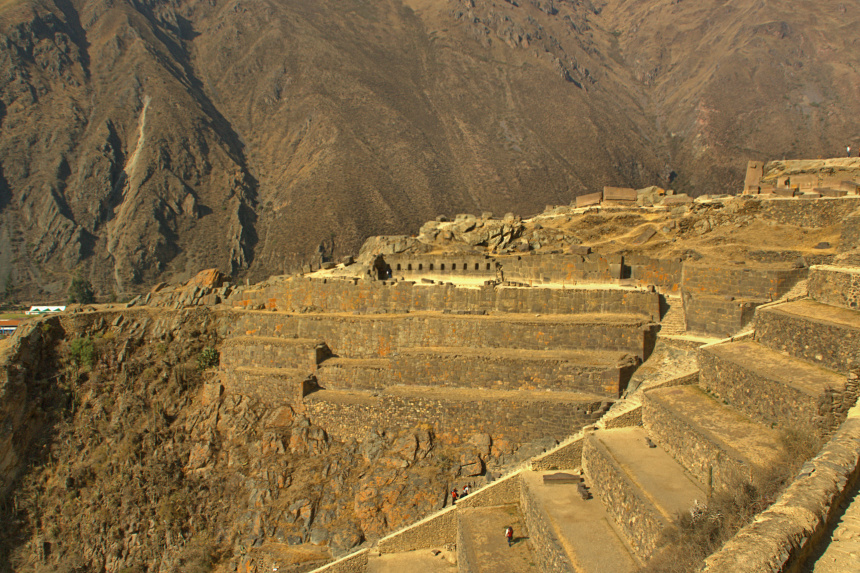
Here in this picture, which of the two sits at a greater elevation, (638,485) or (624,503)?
(638,485)

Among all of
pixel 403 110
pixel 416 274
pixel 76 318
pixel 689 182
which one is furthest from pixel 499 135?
pixel 76 318

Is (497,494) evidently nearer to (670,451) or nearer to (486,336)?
(670,451)

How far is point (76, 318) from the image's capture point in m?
20.8

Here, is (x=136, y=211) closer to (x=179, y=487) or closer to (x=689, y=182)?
(x=179, y=487)

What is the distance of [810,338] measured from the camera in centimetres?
1130

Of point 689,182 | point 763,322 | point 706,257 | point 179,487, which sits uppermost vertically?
point 689,182

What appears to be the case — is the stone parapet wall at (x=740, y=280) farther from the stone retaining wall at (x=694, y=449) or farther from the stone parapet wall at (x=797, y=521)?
the stone parapet wall at (x=797, y=521)

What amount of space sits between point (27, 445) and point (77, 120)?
4854cm

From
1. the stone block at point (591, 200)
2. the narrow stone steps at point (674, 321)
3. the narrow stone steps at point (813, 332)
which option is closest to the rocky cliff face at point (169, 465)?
the narrow stone steps at point (674, 321)

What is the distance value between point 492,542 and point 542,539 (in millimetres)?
1451

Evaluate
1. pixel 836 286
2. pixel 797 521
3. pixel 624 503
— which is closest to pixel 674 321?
pixel 836 286

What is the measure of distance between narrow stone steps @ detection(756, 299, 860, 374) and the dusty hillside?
38.9 m

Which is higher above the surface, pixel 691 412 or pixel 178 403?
pixel 691 412

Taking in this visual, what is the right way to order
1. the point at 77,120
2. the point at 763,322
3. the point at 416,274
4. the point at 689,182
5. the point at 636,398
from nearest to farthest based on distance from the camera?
the point at 763,322
the point at 636,398
the point at 416,274
the point at 77,120
the point at 689,182
